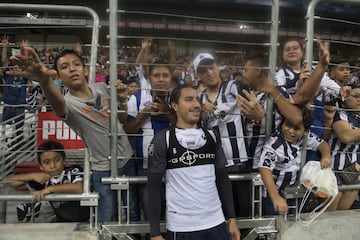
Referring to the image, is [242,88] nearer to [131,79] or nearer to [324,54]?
[324,54]

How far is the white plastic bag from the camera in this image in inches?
112

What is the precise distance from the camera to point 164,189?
292 cm

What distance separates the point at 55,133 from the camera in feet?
18.8

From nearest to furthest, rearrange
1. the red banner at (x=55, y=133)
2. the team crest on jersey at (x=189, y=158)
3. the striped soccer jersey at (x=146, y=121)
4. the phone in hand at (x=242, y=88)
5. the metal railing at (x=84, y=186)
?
1. the team crest on jersey at (x=189, y=158)
2. the metal railing at (x=84, y=186)
3. the phone in hand at (x=242, y=88)
4. the striped soccer jersey at (x=146, y=121)
5. the red banner at (x=55, y=133)

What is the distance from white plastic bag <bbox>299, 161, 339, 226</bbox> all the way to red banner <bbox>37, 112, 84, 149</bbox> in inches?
133

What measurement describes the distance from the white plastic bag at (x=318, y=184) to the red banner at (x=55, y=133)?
3.39 meters

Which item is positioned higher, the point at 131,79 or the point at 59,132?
the point at 131,79

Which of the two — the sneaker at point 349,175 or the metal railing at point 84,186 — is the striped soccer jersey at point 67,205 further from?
the sneaker at point 349,175

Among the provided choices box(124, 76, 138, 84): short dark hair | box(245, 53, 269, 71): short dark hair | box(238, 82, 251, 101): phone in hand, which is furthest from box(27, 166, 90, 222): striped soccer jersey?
box(245, 53, 269, 71): short dark hair

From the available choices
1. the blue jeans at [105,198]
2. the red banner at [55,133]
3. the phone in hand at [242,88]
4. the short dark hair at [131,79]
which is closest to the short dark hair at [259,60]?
the phone in hand at [242,88]

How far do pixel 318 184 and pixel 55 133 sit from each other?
13.0ft

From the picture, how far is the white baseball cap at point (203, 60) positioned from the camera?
3.04m

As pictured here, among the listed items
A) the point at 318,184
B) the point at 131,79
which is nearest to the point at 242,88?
the point at 318,184

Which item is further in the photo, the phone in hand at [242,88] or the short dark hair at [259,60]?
the short dark hair at [259,60]
